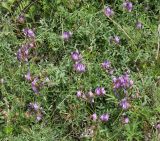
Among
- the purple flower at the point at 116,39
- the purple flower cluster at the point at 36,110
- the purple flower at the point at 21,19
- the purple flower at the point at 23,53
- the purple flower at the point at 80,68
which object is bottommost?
the purple flower cluster at the point at 36,110

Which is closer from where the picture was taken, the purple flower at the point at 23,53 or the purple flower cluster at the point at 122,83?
the purple flower cluster at the point at 122,83

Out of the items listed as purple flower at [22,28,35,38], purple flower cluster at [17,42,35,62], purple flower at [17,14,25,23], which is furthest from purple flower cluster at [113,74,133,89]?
purple flower at [17,14,25,23]

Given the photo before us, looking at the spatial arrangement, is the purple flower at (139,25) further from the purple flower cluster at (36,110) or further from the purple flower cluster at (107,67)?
the purple flower cluster at (36,110)

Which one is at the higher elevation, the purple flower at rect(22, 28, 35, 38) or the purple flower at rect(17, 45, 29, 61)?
the purple flower at rect(22, 28, 35, 38)

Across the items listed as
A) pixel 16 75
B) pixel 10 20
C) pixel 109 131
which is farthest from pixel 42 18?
pixel 109 131

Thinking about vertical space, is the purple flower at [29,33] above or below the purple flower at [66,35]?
above

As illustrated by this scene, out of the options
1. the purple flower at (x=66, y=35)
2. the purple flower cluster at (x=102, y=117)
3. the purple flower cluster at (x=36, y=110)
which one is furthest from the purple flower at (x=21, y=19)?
the purple flower cluster at (x=102, y=117)

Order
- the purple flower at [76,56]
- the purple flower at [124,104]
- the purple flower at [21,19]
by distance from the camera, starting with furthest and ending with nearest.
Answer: the purple flower at [21,19]
the purple flower at [76,56]
the purple flower at [124,104]

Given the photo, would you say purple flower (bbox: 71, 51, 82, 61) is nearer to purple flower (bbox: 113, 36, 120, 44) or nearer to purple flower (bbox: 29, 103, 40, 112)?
purple flower (bbox: 113, 36, 120, 44)
